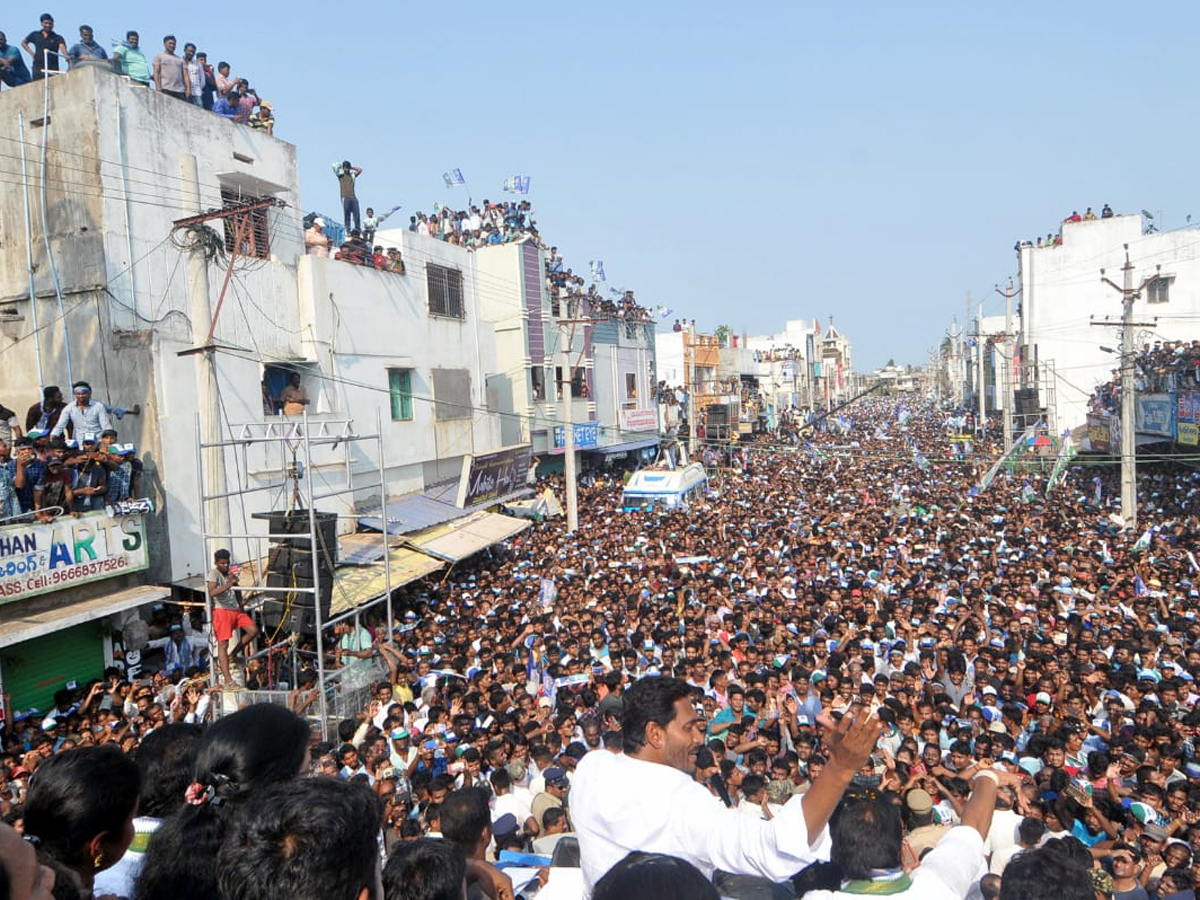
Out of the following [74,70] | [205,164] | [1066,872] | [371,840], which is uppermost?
[74,70]

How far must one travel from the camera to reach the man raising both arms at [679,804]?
6.84 ft

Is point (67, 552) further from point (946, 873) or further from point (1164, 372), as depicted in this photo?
point (1164, 372)

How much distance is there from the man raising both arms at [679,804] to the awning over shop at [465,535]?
12.6 m

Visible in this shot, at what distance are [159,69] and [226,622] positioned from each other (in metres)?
9.35

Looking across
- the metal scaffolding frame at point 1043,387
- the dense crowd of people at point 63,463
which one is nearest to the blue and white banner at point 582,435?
the dense crowd of people at point 63,463

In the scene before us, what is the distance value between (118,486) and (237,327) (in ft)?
13.4

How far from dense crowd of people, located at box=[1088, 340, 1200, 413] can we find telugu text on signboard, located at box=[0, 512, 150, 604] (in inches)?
796

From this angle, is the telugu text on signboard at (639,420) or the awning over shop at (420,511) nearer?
the awning over shop at (420,511)

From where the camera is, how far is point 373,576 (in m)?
13.3

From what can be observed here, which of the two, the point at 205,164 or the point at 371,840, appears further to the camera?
the point at 205,164

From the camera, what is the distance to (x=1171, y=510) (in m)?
19.7

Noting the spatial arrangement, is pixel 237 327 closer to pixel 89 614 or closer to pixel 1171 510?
pixel 89 614

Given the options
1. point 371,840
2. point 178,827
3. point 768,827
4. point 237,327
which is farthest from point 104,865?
point 237,327

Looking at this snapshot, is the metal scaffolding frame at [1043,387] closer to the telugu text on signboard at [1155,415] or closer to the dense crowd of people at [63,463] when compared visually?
the telugu text on signboard at [1155,415]
